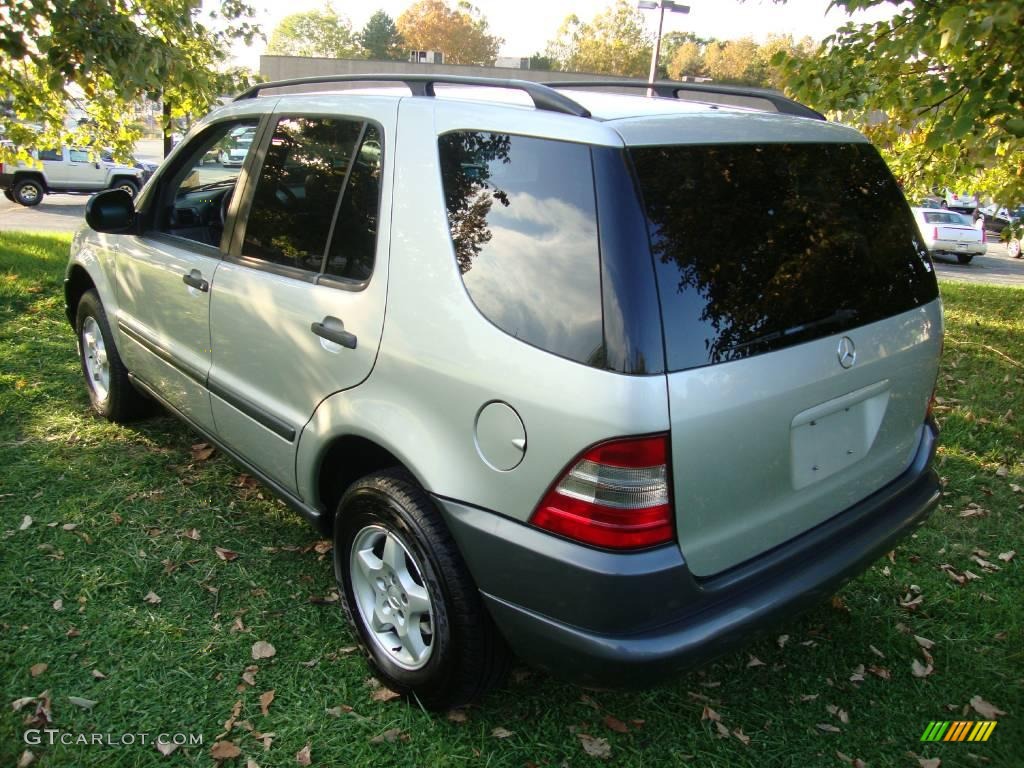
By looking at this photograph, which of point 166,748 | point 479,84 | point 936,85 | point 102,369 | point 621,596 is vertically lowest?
point 166,748

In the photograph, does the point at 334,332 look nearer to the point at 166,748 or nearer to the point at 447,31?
the point at 166,748

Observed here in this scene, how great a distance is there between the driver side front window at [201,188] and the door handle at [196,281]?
22 centimetres

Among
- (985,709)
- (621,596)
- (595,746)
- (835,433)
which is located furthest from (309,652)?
(985,709)

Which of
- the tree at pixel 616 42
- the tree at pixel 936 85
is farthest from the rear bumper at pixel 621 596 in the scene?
the tree at pixel 616 42

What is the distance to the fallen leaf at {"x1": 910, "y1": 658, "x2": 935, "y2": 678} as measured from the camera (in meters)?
2.79

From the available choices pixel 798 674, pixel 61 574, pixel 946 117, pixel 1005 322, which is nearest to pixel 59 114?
pixel 61 574

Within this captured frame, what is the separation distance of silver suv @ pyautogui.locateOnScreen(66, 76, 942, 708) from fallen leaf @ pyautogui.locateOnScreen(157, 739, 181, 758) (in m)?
0.66

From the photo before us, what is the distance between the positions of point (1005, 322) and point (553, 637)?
27.0 ft

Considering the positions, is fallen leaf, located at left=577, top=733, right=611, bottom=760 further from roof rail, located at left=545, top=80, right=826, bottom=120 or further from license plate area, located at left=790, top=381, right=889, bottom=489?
roof rail, located at left=545, top=80, right=826, bottom=120

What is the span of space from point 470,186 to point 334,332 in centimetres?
67

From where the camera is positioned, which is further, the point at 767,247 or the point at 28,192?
the point at 28,192

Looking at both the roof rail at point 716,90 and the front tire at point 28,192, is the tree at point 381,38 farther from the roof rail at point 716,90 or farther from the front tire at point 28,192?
the roof rail at point 716,90

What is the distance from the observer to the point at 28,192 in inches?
828

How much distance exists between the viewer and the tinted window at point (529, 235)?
6.08ft
